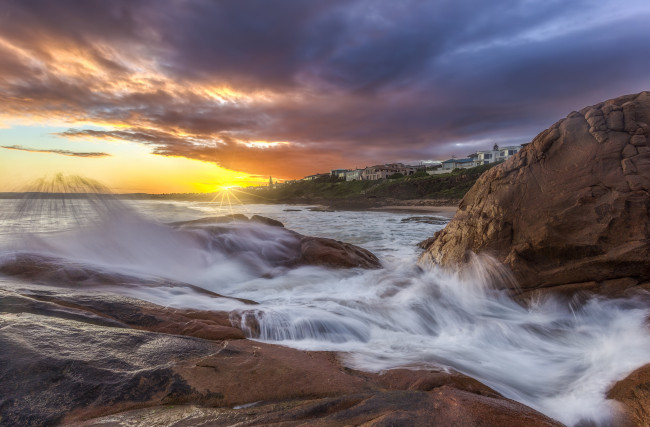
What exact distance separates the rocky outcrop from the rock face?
13.9 feet

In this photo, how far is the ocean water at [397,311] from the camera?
3.63m

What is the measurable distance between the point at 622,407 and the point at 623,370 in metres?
0.92

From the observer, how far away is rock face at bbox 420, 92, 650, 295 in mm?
5297

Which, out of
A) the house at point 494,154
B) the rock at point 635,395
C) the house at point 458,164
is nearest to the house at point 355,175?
the house at point 458,164

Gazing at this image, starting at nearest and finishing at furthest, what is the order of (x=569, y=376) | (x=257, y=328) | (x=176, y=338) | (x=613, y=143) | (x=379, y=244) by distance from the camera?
(x=176, y=338) → (x=569, y=376) → (x=257, y=328) → (x=613, y=143) → (x=379, y=244)

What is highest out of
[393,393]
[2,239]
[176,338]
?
[2,239]

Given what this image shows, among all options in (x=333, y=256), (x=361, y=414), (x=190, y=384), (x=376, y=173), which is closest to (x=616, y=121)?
(x=333, y=256)

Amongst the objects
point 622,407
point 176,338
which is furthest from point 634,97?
point 176,338

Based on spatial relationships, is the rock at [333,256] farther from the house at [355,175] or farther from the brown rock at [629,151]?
the house at [355,175]

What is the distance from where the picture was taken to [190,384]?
234 cm

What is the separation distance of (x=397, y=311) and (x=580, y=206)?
404 cm

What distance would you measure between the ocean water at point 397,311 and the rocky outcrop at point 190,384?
2.82 ft

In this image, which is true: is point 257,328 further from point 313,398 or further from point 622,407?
point 622,407

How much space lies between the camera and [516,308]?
5809 millimetres
